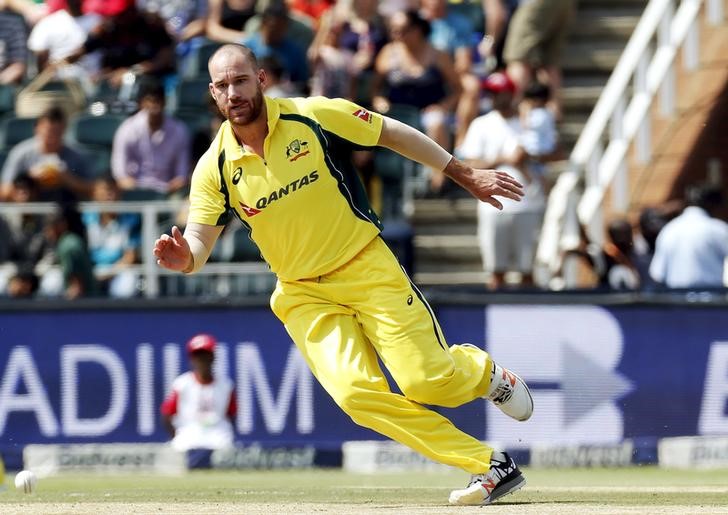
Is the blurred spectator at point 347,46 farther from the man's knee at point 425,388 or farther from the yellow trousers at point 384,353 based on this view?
the man's knee at point 425,388

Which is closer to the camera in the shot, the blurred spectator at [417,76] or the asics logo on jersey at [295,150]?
the asics logo on jersey at [295,150]

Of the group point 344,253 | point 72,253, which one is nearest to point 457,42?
point 72,253

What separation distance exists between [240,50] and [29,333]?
5641mm

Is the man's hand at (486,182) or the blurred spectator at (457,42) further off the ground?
the blurred spectator at (457,42)

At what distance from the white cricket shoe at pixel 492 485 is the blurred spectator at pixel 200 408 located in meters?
4.51

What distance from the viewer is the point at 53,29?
1678cm

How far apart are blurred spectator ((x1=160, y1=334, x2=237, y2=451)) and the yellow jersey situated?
14.4ft

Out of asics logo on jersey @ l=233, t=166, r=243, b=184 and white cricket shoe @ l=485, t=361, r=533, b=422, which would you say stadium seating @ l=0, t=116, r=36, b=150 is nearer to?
asics logo on jersey @ l=233, t=166, r=243, b=184

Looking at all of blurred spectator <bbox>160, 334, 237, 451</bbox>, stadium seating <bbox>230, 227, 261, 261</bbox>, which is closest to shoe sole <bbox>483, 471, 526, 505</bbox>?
blurred spectator <bbox>160, 334, 237, 451</bbox>

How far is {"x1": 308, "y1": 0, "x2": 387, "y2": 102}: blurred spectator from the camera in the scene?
1518cm

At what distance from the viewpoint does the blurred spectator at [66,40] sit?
1655 centimetres

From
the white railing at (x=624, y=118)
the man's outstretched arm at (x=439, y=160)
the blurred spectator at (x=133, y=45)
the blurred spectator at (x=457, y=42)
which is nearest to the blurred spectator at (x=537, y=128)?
the white railing at (x=624, y=118)

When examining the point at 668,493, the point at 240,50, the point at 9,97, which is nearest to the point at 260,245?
the point at 240,50

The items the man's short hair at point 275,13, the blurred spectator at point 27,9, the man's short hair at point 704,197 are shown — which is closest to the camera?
the man's short hair at point 704,197
